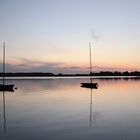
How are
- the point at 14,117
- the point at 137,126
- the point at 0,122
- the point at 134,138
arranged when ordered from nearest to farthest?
the point at 134,138
the point at 137,126
the point at 0,122
the point at 14,117

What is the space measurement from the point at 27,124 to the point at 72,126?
3284mm

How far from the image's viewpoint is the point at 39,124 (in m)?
20.2

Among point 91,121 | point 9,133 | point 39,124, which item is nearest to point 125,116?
point 91,121

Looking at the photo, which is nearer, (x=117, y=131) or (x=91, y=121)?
(x=117, y=131)

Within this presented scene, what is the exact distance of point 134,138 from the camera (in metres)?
15.5

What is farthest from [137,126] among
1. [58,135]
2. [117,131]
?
[58,135]

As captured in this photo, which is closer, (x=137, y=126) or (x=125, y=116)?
(x=137, y=126)

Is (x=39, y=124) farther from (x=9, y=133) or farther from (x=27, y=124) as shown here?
(x=9, y=133)

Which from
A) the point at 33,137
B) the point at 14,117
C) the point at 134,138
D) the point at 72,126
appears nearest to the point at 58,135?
the point at 33,137

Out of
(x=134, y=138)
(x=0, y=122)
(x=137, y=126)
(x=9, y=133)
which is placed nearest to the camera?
(x=134, y=138)

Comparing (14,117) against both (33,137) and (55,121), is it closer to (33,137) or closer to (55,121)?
(55,121)

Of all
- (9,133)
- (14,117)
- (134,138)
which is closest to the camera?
(134,138)

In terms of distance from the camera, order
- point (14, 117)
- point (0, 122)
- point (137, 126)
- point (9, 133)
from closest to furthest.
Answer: point (9, 133) < point (137, 126) < point (0, 122) < point (14, 117)

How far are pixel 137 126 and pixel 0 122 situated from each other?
395 inches
